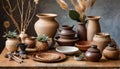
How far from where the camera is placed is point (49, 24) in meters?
2.35

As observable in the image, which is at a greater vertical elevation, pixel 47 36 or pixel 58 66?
pixel 47 36

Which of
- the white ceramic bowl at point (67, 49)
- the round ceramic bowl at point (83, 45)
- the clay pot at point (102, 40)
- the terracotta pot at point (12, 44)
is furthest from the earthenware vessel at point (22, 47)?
the clay pot at point (102, 40)

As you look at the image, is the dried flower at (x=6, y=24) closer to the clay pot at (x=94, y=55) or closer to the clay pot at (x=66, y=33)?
the clay pot at (x=66, y=33)

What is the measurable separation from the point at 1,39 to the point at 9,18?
0.29m

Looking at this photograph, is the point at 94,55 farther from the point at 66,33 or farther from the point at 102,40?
the point at 66,33

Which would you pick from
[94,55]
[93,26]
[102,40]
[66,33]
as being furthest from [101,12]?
[94,55]

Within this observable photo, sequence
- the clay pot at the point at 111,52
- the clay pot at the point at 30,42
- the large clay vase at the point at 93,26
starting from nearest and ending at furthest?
the clay pot at the point at 111,52 → the clay pot at the point at 30,42 → the large clay vase at the point at 93,26

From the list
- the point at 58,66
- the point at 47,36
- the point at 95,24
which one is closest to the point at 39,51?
the point at 47,36

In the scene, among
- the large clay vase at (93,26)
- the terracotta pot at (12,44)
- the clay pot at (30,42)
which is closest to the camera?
the terracotta pot at (12,44)

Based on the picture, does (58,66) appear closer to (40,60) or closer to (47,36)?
(40,60)

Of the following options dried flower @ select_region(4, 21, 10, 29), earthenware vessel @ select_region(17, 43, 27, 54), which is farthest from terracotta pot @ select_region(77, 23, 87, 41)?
dried flower @ select_region(4, 21, 10, 29)

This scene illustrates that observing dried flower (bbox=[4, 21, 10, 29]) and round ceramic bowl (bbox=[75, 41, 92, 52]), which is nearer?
round ceramic bowl (bbox=[75, 41, 92, 52])

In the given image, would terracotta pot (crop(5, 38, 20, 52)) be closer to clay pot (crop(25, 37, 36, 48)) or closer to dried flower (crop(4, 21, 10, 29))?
clay pot (crop(25, 37, 36, 48))

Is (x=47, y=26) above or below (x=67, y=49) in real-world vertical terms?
above
